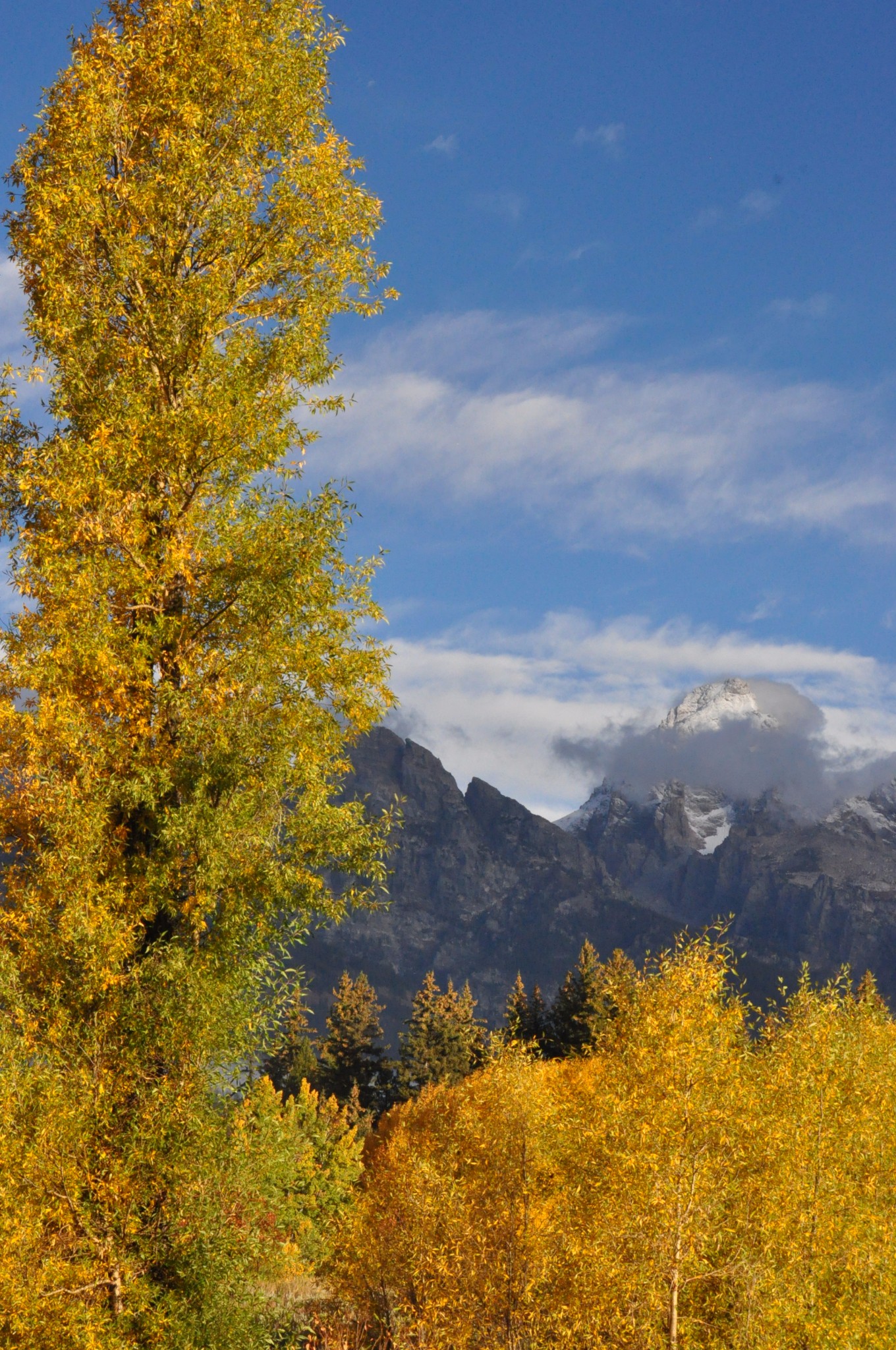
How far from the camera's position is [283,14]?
15812mm

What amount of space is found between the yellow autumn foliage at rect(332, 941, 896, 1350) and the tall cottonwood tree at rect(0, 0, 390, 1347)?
18.4 feet

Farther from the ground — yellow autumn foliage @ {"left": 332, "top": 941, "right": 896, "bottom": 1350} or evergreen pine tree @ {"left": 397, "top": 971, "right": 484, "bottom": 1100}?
yellow autumn foliage @ {"left": 332, "top": 941, "right": 896, "bottom": 1350}

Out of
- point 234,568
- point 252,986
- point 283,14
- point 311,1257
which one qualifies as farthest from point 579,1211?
point 311,1257

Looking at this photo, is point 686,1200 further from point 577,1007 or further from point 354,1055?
point 354,1055

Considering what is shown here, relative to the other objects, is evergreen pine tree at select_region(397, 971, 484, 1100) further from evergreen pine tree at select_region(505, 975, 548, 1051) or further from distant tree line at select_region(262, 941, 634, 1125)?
evergreen pine tree at select_region(505, 975, 548, 1051)

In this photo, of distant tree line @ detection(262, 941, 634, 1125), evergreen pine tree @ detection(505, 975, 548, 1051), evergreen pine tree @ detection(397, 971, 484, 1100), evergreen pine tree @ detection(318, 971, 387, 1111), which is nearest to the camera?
distant tree line @ detection(262, 941, 634, 1125)

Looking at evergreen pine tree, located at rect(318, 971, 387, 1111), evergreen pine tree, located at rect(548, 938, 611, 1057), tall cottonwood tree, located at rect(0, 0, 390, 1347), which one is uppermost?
tall cottonwood tree, located at rect(0, 0, 390, 1347)

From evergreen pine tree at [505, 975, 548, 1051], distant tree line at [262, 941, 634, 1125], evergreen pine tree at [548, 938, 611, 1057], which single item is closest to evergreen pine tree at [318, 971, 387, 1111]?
distant tree line at [262, 941, 634, 1125]

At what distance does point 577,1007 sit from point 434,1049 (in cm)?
1104

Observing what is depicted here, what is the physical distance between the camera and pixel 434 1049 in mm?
73625

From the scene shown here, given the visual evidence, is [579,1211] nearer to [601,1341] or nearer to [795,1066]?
[601,1341]

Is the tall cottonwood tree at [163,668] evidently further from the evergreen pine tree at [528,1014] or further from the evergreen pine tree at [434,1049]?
the evergreen pine tree at [528,1014]

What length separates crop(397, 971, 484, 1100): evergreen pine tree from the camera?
72562 millimetres

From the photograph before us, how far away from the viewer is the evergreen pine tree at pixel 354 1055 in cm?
7288
